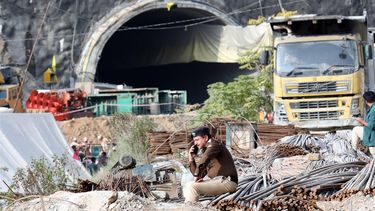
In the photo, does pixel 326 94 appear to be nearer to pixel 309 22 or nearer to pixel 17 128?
pixel 309 22

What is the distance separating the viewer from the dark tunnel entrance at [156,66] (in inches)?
1967

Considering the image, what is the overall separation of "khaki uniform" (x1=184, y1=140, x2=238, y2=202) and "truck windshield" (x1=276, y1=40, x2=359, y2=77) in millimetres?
12653

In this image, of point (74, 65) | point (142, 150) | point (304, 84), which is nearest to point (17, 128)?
point (142, 150)

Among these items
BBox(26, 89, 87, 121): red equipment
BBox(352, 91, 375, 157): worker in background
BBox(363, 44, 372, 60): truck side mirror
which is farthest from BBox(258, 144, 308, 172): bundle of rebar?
BBox(26, 89, 87, 121): red equipment

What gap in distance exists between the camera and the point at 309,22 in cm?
2669

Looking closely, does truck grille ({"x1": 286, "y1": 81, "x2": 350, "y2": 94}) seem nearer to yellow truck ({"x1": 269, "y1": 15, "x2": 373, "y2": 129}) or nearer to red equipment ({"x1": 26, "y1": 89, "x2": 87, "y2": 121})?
yellow truck ({"x1": 269, "y1": 15, "x2": 373, "y2": 129})

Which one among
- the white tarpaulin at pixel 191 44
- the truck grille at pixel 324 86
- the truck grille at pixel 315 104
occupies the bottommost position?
the truck grille at pixel 315 104

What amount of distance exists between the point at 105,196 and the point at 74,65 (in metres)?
33.6

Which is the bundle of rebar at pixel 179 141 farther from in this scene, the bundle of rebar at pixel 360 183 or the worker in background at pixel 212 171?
the worker in background at pixel 212 171

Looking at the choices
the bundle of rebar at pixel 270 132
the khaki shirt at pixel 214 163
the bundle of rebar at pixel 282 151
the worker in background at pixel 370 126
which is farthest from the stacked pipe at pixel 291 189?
the bundle of rebar at pixel 270 132

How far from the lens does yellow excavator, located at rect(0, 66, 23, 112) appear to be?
38.3 metres

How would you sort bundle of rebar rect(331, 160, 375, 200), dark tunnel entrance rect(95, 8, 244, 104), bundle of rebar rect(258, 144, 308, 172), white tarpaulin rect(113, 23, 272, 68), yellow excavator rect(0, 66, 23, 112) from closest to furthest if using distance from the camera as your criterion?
bundle of rebar rect(331, 160, 375, 200)
bundle of rebar rect(258, 144, 308, 172)
yellow excavator rect(0, 66, 23, 112)
white tarpaulin rect(113, 23, 272, 68)
dark tunnel entrance rect(95, 8, 244, 104)

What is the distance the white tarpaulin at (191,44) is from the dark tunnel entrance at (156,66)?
0.19 feet

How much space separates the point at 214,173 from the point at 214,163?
0.45 ft
